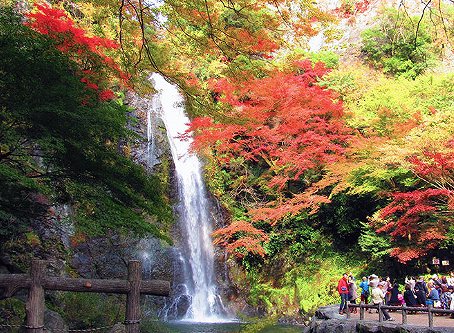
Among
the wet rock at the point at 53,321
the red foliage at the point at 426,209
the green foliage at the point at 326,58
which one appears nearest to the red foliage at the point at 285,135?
the red foliage at the point at 426,209

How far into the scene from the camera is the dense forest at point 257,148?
6344 mm

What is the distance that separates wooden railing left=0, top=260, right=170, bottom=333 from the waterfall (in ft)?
32.4

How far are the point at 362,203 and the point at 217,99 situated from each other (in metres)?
8.59

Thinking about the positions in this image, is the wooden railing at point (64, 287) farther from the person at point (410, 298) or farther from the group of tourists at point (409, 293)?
the person at point (410, 298)

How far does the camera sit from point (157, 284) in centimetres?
524

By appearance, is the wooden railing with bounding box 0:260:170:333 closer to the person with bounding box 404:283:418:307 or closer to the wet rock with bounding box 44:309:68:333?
the wet rock with bounding box 44:309:68:333

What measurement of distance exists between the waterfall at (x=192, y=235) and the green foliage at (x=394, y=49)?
10714 mm

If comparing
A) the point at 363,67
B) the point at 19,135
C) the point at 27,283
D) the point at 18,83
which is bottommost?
the point at 27,283

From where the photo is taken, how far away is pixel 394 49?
21.2 meters

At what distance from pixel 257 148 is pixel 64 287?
12.6 meters

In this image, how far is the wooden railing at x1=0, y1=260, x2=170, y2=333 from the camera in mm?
5023

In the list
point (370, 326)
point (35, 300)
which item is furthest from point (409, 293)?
point (35, 300)

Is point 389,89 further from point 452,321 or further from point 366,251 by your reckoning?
point 452,321

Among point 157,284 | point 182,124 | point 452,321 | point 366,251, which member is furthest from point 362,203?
point 157,284
